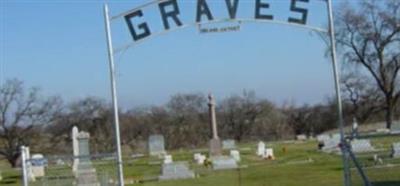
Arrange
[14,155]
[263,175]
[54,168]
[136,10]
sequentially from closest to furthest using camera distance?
[136,10] < [263,175] < [54,168] < [14,155]

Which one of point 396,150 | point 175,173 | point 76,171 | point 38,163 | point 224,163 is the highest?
point 38,163

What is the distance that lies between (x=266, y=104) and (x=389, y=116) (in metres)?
22.4

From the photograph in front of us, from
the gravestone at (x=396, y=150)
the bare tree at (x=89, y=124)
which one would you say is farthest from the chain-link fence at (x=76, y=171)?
the bare tree at (x=89, y=124)

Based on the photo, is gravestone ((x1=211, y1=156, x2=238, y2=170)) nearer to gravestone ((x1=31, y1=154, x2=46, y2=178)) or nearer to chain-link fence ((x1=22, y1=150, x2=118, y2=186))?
chain-link fence ((x1=22, y1=150, x2=118, y2=186))

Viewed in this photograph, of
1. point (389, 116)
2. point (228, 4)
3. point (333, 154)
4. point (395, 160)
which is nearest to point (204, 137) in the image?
point (389, 116)

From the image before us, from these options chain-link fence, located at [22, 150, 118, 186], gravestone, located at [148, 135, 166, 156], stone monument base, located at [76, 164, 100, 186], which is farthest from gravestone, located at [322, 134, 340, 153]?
stone monument base, located at [76, 164, 100, 186]

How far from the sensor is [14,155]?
67.2m

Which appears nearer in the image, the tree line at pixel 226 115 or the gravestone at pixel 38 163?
the gravestone at pixel 38 163

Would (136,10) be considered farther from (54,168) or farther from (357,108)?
(357,108)

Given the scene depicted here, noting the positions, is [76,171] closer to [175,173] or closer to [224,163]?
[175,173]

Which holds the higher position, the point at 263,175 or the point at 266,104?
the point at 266,104

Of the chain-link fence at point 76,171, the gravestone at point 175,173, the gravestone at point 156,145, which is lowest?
A: the gravestone at point 175,173

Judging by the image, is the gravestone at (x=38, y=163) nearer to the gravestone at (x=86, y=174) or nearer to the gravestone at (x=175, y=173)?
the gravestone at (x=86, y=174)

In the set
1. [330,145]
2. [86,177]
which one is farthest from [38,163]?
[330,145]
